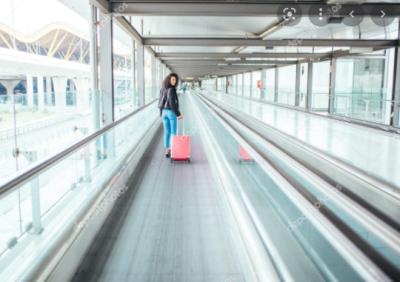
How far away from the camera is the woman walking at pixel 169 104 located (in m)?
7.65

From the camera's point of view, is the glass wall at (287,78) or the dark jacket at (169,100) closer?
the dark jacket at (169,100)

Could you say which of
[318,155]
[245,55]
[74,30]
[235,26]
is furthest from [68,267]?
[245,55]

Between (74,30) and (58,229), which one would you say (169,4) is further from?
(74,30)

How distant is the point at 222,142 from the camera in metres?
7.67

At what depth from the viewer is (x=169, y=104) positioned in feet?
25.3

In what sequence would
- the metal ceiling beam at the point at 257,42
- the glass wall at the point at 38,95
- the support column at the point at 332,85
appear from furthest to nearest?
the support column at the point at 332,85, the metal ceiling beam at the point at 257,42, the glass wall at the point at 38,95

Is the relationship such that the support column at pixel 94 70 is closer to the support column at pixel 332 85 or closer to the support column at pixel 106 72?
the support column at pixel 106 72

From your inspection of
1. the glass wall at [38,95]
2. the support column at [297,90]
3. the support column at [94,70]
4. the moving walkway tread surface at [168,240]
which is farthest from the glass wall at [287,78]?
the moving walkway tread surface at [168,240]

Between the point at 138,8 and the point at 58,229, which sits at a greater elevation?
the point at 138,8

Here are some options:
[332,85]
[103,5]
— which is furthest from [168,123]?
[332,85]

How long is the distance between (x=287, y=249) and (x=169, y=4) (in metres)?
4.77

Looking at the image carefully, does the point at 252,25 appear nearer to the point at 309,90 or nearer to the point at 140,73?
the point at 140,73

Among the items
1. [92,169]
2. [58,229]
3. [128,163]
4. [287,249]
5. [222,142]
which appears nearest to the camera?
[58,229]

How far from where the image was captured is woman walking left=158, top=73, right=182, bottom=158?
301 inches
